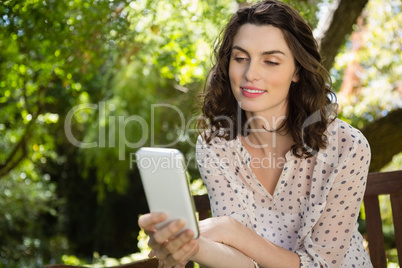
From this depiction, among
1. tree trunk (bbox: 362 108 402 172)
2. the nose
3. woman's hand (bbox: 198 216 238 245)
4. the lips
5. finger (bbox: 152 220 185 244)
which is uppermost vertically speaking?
the nose

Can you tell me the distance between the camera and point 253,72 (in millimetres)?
1892

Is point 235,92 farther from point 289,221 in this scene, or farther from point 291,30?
point 289,221

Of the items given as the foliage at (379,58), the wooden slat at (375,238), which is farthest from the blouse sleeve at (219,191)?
the foliage at (379,58)

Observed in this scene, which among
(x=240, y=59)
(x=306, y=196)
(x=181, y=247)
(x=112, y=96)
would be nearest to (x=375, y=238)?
(x=306, y=196)

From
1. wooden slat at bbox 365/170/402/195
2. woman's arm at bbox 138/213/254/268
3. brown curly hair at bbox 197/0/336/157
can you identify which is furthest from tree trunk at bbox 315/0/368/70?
woman's arm at bbox 138/213/254/268

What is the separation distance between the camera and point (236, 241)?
170cm

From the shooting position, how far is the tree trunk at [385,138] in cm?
322

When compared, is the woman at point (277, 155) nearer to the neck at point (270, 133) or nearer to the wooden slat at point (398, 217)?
the neck at point (270, 133)

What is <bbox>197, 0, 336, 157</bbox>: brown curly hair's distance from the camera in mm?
1939

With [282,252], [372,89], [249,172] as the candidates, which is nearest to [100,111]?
[372,89]

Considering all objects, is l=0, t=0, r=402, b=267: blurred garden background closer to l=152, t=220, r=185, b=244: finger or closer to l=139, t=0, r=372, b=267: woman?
l=139, t=0, r=372, b=267: woman

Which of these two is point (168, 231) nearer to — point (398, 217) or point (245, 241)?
point (245, 241)

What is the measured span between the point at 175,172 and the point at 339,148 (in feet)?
2.96

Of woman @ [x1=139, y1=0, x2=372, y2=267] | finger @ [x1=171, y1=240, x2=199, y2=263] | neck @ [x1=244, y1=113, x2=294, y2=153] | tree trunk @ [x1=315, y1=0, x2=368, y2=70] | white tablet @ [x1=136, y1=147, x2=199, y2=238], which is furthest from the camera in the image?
tree trunk @ [x1=315, y1=0, x2=368, y2=70]
